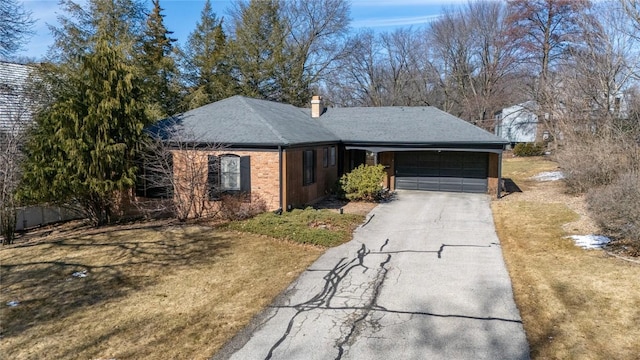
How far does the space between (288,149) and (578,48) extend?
19.0 meters

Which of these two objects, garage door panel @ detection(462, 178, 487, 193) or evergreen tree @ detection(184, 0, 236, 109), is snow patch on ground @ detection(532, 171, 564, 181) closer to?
garage door panel @ detection(462, 178, 487, 193)

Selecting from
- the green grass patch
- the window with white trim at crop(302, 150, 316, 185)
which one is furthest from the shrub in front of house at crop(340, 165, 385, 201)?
the green grass patch

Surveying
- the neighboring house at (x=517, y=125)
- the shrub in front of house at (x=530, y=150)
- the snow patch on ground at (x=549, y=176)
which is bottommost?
the snow patch on ground at (x=549, y=176)

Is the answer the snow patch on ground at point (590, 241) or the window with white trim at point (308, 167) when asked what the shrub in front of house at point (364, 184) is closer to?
the window with white trim at point (308, 167)

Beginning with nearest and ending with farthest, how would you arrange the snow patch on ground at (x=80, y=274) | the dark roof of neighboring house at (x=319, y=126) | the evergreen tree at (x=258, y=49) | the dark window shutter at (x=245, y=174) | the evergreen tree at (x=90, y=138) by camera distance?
the snow patch on ground at (x=80, y=274) → the evergreen tree at (x=90, y=138) → the dark window shutter at (x=245, y=174) → the dark roof of neighboring house at (x=319, y=126) → the evergreen tree at (x=258, y=49)

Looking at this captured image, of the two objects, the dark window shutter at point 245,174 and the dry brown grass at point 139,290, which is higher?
the dark window shutter at point 245,174

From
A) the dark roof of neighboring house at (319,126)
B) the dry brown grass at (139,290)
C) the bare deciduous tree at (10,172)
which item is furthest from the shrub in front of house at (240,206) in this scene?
the bare deciduous tree at (10,172)

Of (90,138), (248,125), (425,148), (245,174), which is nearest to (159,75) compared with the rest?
(248,125)

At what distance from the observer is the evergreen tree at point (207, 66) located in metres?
31.5

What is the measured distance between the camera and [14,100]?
51.7 ft

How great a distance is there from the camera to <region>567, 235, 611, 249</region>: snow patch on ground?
10171 mm

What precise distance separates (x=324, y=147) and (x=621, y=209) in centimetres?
1100

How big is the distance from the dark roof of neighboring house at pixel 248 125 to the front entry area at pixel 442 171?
12.9ft

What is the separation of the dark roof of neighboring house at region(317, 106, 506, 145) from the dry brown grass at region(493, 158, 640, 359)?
5475mm
